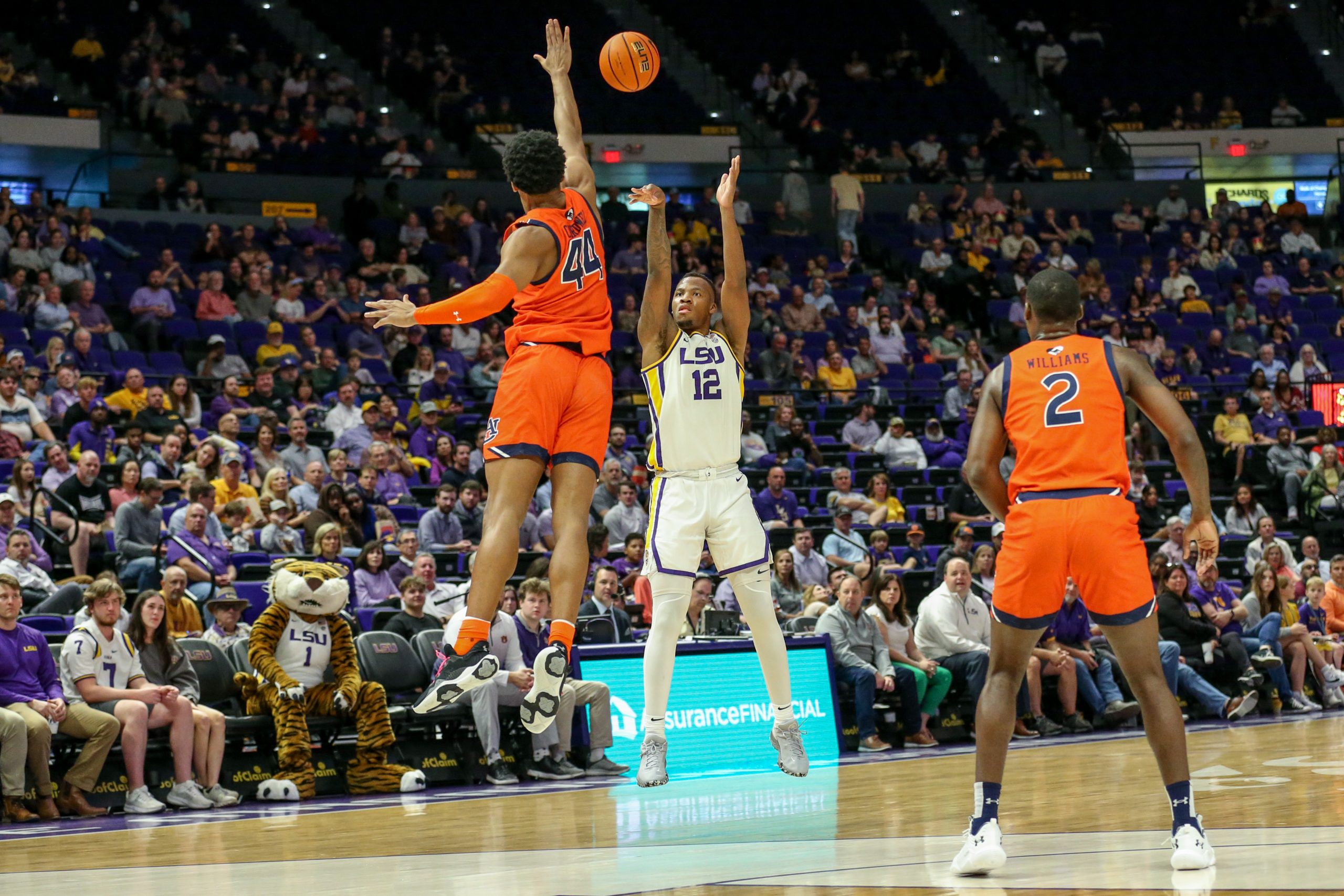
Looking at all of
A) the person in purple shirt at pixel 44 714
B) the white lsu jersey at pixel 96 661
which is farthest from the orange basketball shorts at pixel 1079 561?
the white lsu jersey at pixel 96 661

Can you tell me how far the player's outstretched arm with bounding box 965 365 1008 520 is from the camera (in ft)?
17.7

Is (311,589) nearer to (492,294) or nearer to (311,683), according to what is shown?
(311,683)

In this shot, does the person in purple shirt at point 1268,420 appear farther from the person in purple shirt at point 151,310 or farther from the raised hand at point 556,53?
the raised hand at point 556,53

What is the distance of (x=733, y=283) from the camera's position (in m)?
7.19

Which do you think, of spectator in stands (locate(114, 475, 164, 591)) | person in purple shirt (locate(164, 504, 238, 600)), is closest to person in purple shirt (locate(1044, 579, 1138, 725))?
person in purple shirt (locate(164, 504, 238, 600))

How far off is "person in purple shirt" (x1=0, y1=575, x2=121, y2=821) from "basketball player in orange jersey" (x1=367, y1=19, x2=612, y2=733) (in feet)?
14.1

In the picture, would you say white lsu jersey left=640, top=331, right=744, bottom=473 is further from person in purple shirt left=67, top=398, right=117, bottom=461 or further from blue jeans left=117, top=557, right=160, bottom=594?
person in purple shirt left=67, top=398, right=117, bottom=461

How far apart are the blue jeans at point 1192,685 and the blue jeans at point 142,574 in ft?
27.8

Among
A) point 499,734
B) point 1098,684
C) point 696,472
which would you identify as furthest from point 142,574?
point 1098,684

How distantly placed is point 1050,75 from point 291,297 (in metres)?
16.8

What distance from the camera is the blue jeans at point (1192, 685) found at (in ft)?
44.7

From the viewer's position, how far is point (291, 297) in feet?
60.4

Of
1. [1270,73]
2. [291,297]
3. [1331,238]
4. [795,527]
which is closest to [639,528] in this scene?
[795,527]

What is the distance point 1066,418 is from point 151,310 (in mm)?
14102
